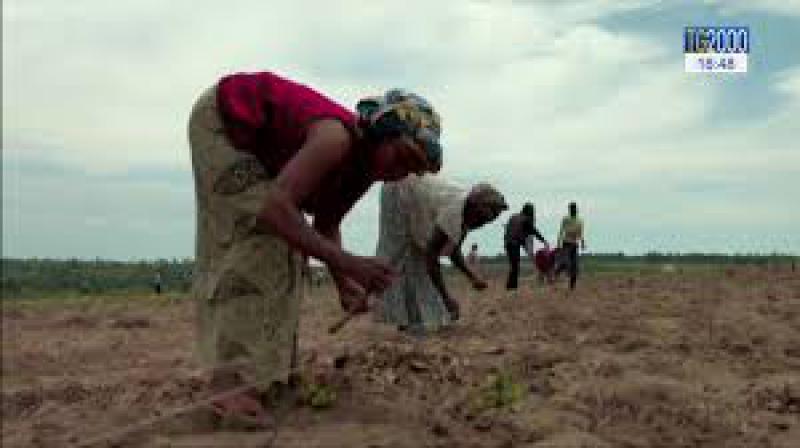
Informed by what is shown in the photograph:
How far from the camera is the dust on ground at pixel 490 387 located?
380 centimetres

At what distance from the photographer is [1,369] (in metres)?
7.83

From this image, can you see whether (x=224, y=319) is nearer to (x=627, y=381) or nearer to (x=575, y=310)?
(x=627, y=381)

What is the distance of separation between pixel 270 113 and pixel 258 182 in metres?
0.25

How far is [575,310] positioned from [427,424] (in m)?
6.36

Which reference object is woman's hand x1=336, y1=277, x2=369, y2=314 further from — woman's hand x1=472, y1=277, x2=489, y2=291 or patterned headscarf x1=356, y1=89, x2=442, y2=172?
woman's hand x1=472, y1=277, x2=489, y2=291

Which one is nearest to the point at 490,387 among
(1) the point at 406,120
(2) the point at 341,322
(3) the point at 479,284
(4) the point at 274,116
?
(2) the point at 341,322

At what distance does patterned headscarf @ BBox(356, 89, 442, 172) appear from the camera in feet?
A: 11.6

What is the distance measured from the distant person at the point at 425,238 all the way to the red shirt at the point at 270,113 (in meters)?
2.73

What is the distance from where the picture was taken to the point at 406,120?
355cm

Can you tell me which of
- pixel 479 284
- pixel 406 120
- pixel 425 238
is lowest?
pixel 479 284

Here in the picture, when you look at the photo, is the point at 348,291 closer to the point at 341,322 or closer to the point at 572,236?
the point at 341,322

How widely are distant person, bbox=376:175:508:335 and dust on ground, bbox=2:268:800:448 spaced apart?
217mm

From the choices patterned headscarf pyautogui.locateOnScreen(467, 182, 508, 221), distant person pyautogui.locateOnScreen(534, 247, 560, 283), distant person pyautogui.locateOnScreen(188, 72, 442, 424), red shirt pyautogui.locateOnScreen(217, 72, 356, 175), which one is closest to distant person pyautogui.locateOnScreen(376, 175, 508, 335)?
patterned headscarf pyautogui.locateOnScreen(467, 182, 508, 221)

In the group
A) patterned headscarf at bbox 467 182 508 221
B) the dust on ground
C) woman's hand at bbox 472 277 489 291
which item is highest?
patterned headscarf at bbox 467 182 508 221
